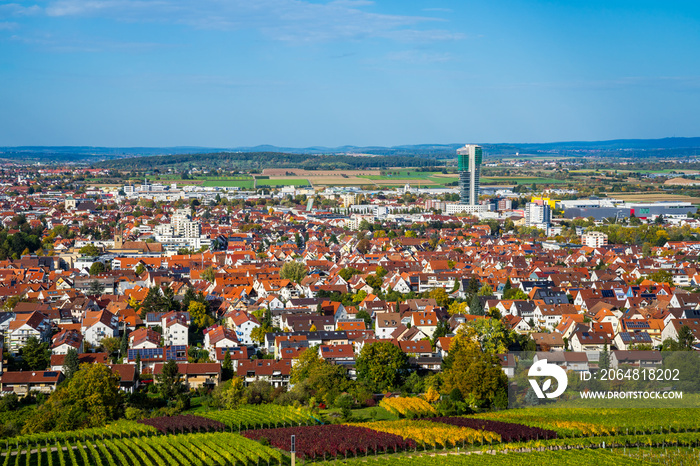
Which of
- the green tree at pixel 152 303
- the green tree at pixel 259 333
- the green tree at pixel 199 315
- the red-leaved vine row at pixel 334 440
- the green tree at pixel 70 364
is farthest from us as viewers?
the green tree at pixel 152 303

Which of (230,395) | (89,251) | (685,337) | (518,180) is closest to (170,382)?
(230,395)

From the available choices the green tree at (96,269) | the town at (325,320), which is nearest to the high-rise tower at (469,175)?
the town at (325,320)

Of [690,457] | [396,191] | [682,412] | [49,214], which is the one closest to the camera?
[690,457]

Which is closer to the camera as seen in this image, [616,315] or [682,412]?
[682,412]

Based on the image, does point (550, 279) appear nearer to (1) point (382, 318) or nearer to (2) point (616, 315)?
(2) point (616, 315)

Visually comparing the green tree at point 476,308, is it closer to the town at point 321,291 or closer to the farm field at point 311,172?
the town at point 321,291

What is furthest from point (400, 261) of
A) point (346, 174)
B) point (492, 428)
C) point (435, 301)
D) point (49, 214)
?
point (346, 174)

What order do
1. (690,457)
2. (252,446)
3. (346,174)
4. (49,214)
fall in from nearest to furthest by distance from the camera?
(690,457) < (252,446) < (49,214) < (346,174)
